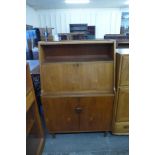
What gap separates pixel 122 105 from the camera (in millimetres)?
1884

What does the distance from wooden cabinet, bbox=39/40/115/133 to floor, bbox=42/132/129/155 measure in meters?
0.12

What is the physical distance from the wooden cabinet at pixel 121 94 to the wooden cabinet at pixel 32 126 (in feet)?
2.94

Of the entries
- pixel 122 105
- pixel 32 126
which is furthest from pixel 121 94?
pixel 32 126

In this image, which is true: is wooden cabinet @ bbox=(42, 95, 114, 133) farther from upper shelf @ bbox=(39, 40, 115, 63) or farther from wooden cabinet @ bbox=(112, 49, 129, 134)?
upper shelf @ bbox=(39, 40, 115, 63)

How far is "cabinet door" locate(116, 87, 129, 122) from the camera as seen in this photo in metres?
1.83

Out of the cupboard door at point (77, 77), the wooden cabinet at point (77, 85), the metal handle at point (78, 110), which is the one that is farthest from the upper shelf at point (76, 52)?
the metal handle at point (78, 110)

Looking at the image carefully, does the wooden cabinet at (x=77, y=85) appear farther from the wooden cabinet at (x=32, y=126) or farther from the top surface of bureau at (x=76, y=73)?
the wooden cabinet at (x=32, y=126)

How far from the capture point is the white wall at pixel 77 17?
7.32 meters

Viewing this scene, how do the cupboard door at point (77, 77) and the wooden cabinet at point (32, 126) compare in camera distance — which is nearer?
the wooden cabinet at point (32, 126)

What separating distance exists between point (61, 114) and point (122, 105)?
2.35 ft
